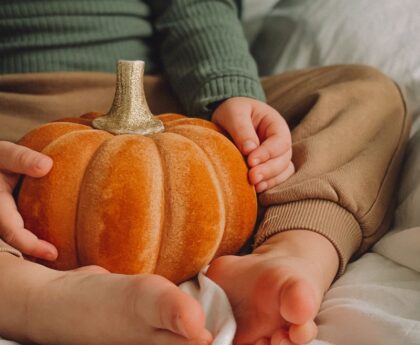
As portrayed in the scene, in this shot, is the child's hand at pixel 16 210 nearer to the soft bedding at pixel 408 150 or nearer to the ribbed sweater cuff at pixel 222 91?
the soft bedding at pixel 408 150

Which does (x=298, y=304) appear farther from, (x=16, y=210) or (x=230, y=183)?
(x=16, y=210)

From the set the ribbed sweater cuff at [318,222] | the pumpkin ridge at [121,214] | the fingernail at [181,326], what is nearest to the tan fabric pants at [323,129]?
the ribbed sweater cuff at [318,222]

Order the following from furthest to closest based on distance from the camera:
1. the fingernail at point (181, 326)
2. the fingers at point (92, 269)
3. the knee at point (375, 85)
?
the knee at point (375, 85)
the fingers at point (92, 269)
the fingernail at point (181, 326)

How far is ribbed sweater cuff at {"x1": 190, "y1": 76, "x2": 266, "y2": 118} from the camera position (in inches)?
34.9

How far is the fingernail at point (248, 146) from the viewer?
730mm

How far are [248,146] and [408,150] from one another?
0.30 metres

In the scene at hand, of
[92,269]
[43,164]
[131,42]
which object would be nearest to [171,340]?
[92,269]

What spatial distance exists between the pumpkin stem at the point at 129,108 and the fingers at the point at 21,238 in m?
0.15

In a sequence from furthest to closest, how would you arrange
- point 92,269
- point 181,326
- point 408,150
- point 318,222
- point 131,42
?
point 131,42 < point 408,150 < point 318,222 < point 92,269 < point 181,326

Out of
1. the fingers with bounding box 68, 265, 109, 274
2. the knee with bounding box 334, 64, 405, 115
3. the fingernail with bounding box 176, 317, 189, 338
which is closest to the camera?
the fingernail with bounding box 176, 317, 189, 338

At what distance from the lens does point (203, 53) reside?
3.19 ft

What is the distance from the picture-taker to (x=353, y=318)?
560 millimetres

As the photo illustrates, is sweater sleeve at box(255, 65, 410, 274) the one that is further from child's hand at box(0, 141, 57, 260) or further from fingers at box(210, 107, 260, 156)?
child's hand at box(0, 141, 57, 260)

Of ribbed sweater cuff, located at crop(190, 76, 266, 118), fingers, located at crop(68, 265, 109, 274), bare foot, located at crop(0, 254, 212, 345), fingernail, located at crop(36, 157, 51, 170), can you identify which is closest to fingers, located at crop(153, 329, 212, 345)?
bare foot, located at crop(0, 254, 212, 345)
